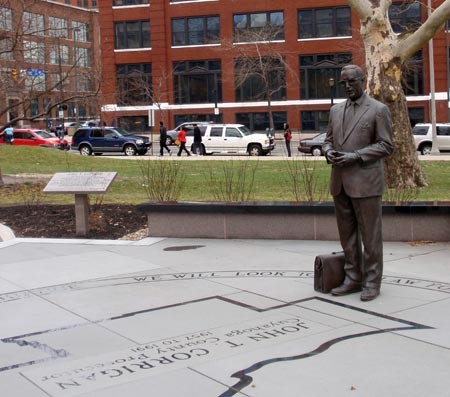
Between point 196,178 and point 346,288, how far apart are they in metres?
13.7

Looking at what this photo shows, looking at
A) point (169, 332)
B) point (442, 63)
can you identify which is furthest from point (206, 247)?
point (442, 63)

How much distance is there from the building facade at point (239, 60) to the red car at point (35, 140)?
340 inches

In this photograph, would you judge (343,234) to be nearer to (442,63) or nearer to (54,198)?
(54,198)

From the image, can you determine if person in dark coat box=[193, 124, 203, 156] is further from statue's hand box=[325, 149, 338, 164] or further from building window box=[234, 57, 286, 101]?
statue's hand box=[325, 149, 338, 164]

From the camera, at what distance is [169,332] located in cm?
628

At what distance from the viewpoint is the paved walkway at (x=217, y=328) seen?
16.5ft

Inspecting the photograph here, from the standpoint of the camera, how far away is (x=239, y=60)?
190ft

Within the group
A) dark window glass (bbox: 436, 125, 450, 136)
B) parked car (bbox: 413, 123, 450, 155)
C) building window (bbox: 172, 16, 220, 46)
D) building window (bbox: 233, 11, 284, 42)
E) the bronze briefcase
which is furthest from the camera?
building window (bbox: 172, 16, 220, 46)

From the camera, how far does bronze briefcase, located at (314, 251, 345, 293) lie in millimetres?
7480

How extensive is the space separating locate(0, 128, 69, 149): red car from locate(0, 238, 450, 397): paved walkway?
37.3m

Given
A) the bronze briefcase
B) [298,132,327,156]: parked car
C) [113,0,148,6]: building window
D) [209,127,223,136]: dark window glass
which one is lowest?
the bronze briefcase

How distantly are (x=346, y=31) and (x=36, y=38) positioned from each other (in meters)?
39.7

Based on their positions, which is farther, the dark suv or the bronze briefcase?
the dark suv

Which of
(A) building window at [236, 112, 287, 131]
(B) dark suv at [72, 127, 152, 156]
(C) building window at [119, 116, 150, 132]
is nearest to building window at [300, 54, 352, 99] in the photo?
(A) building window at [236, 112, 287, 131]
